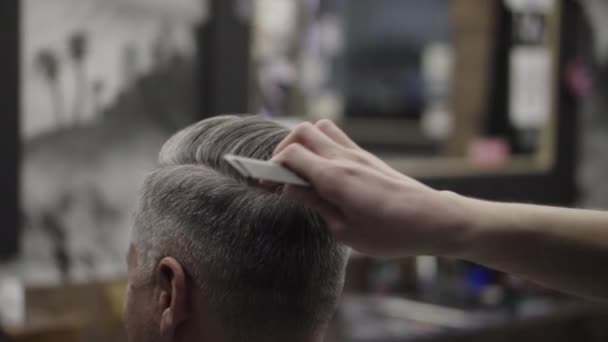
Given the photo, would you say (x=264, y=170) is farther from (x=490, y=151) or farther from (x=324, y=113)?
(x=324, y=113)

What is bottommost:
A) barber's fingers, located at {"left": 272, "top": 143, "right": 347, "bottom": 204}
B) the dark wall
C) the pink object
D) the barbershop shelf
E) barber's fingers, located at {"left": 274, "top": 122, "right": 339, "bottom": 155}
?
the barbershop shelf

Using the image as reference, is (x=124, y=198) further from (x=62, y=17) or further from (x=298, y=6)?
(x=298, y=6)

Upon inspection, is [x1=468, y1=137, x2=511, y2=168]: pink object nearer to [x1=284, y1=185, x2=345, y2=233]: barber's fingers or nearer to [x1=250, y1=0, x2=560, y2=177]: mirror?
[x1=250, y1=0, x2=560, y2=177]: mirror

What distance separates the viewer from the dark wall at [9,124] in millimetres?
2637

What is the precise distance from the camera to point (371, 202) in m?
0.94

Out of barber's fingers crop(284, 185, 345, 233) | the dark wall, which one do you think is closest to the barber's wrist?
barber's fingers crop(284, 185, 345, 233)

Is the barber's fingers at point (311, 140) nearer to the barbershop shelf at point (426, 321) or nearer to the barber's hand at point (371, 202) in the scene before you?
the barber's hand at point (371, 202)

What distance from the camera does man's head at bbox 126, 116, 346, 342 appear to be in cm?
123

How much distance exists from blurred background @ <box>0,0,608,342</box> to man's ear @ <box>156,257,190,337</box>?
1.61 metres

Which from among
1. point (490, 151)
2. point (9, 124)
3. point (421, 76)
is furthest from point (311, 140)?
point (421, 76)

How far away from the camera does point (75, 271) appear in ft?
9.67

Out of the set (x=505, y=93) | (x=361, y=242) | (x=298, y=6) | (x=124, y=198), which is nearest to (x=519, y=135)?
(x=505, y=93)

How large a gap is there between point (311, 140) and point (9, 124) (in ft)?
6.34

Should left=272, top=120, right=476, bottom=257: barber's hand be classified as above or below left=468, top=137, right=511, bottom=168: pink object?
above
